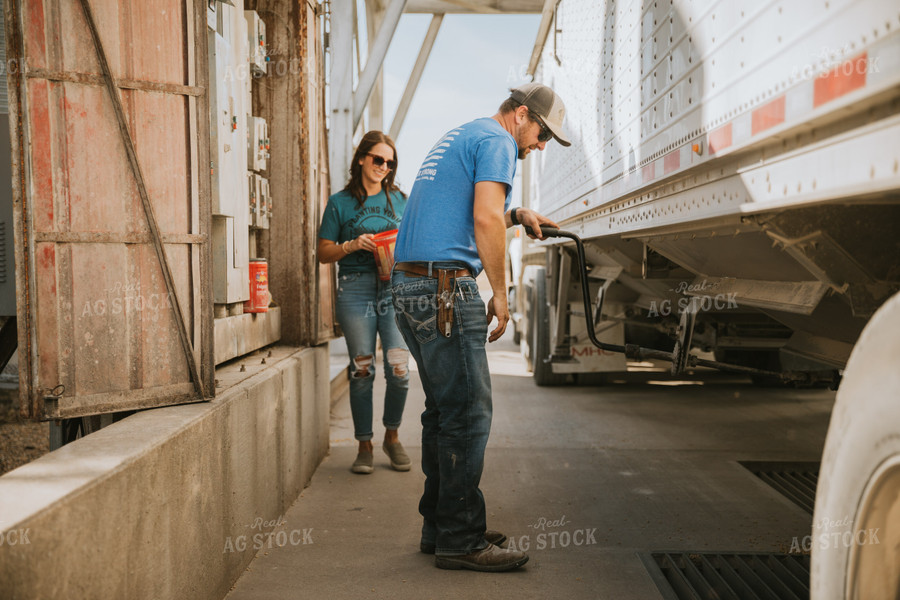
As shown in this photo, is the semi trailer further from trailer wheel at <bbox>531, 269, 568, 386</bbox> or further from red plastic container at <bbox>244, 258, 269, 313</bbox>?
trailer wheel at <bbox>531, 269, 568, 386</bbox>

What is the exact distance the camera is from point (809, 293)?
292 centimetres

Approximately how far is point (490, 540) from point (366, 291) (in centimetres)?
186

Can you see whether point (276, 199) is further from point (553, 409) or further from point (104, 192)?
point (553, 409)

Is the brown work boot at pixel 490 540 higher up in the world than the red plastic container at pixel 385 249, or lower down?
lower down

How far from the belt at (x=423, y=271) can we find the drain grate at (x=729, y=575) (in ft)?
5.01

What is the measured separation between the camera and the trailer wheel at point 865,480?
5.09 ft

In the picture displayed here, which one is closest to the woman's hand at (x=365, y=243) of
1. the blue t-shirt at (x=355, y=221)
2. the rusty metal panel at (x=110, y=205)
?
the blue t-shirt at (x=355, y=221)

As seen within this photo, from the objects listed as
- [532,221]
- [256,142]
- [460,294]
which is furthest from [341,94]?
[460,294]

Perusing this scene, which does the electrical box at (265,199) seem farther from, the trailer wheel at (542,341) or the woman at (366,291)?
the trailer wheel at (542,341)

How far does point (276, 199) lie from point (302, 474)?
5.85 feet

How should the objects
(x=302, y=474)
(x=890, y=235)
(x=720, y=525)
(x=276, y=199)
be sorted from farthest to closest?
(x=276, y=199)
(x=302, y=474)
(x=720, y=525)
(x=890, y=235)

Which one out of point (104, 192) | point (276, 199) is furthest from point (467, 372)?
point (276, 199)

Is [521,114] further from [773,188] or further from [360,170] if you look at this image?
[360,170]

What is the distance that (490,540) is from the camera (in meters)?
3.57
